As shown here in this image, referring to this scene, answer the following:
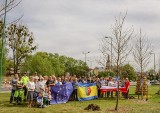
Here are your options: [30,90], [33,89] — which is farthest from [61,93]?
[30,90]

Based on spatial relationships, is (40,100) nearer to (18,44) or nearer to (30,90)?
(30,90)

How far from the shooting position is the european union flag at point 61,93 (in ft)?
74.6

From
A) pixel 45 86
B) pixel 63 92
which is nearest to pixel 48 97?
pixel 45 86

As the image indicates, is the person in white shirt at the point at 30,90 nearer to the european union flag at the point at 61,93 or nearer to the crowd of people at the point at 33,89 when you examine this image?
the crowd of people at the point at 33,89

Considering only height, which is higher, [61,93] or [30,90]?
[30,90]

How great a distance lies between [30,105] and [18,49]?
2459cm

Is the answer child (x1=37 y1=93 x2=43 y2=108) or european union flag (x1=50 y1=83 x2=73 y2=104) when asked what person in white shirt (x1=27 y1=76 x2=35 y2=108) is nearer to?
child (x1=37 y1=93 x2=43 y2=108)

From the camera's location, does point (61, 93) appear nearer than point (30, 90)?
No

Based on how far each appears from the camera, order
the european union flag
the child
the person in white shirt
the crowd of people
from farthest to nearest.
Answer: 1. the european union flag
2. the crowd of people
3. the person in white shirt
4. the child

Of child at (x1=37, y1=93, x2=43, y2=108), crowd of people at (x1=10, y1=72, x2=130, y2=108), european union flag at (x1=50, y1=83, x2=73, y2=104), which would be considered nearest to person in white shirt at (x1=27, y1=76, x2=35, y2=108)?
crowd of people at (x1=10, y1=72, x2=130, y2=108)

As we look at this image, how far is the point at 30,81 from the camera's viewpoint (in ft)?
68.2

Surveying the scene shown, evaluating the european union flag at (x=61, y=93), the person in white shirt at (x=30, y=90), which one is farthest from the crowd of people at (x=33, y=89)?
the european union flag at (x=61, y=93)

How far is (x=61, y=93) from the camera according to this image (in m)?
23.6

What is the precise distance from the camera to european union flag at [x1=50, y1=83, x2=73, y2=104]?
2274cm
